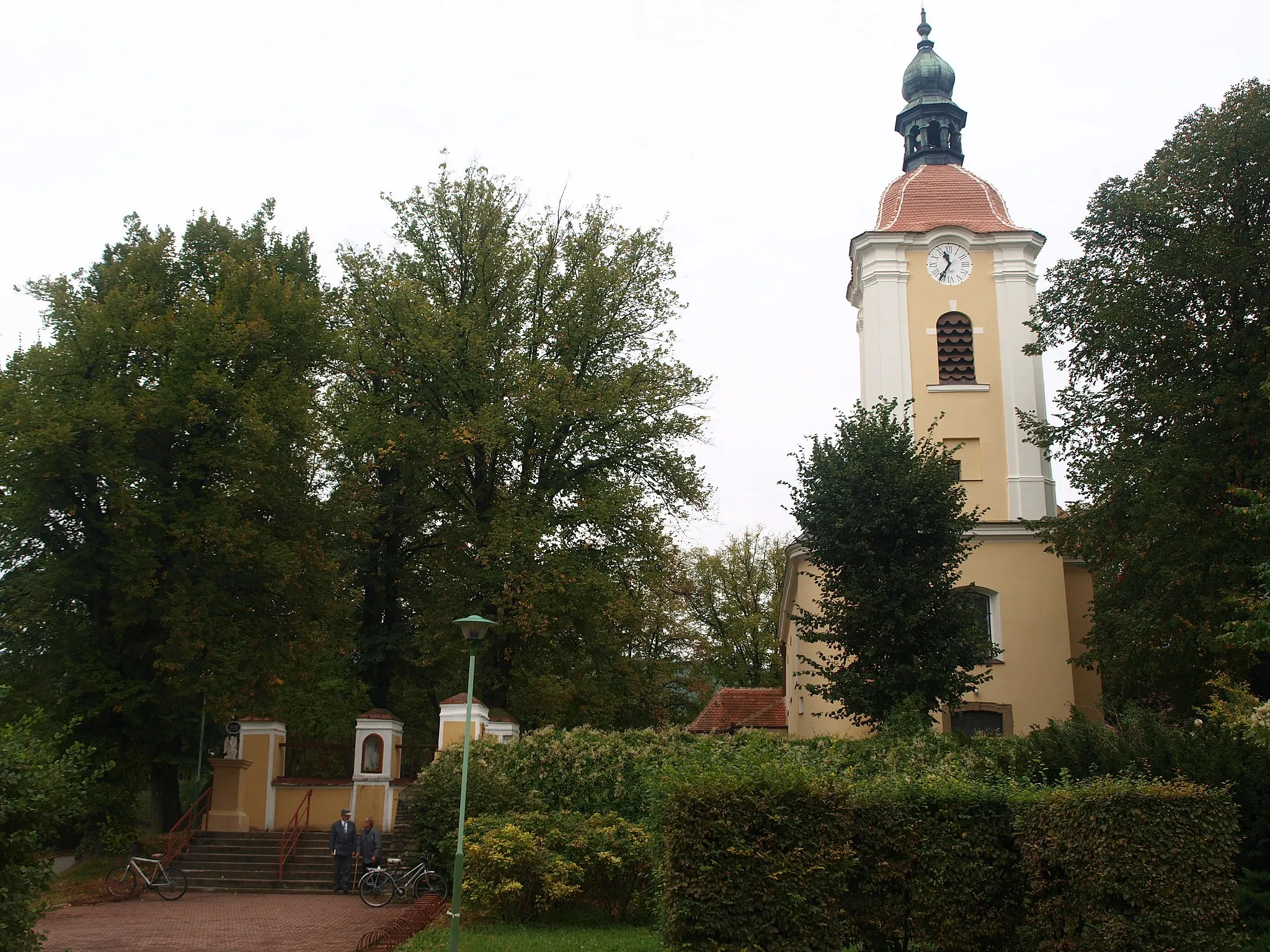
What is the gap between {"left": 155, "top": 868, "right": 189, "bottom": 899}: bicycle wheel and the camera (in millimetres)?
18953

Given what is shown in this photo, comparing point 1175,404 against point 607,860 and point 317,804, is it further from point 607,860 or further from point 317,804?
point 317,804

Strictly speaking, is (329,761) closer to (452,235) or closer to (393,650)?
(393,650)

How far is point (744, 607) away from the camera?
53188mm

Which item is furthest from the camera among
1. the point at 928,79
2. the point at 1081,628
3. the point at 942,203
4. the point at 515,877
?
the point at 928,79

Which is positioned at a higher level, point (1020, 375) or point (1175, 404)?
point (1020, 375)

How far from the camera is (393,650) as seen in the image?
2908 cm

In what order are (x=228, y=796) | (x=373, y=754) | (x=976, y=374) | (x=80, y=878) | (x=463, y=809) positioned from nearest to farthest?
(x=463, y=809)
(x=80, y=878)
(x=373, y=754)
(x=228, y=796)
(x=976, y=374)

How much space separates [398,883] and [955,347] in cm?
1846

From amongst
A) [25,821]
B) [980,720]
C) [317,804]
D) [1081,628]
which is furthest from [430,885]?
[1081,628]

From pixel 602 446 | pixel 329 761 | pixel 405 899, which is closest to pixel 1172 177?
pixel 602 446

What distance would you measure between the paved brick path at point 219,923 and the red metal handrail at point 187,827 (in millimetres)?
1458

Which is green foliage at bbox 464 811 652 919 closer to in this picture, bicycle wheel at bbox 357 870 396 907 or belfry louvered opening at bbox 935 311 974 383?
bicycle wheel at bbox 357 870 396 907

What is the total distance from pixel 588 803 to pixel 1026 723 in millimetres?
11951

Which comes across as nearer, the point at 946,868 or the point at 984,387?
the point at 946,868
